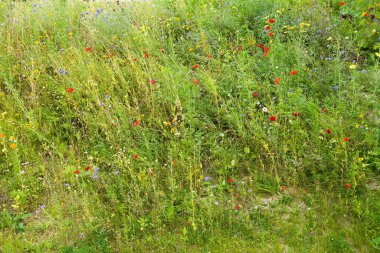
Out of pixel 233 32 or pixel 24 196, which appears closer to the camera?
pixel 24 196

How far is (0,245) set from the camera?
2.98m

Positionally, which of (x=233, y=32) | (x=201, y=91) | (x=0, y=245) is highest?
(x=233, y=32)

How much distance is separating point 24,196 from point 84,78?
→ 1744mm

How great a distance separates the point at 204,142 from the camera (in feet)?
12.0

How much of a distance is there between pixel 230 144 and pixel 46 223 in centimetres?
177

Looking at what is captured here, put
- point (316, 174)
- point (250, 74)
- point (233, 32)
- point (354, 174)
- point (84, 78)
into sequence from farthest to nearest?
point (233, 32) < point (84, 78) < point (250, 74) < point (316, 174) < point (354, 174)

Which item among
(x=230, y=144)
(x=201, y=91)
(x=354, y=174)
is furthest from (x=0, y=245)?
(x=354, y=174)

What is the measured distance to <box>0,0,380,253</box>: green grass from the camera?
2861mm

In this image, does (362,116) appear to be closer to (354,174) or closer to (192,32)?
(354,174)

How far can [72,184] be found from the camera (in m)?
3.28

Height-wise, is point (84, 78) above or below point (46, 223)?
above

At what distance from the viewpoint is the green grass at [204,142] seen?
9.39 feet

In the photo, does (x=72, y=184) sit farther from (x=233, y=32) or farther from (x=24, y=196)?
(x=233, y=32)

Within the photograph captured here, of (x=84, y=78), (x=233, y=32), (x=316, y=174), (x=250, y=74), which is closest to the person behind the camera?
(x=316, y=174)
